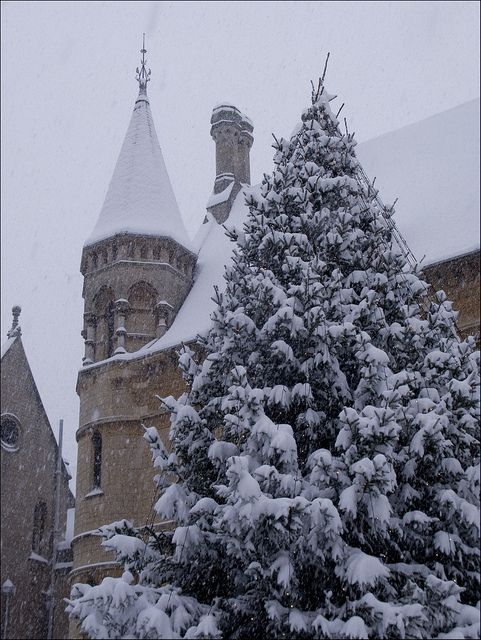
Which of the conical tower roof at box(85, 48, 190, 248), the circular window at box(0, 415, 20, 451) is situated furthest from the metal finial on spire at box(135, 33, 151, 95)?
the circular window at box(0, 415, 20, 451)

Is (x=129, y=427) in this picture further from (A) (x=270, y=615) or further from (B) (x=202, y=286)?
(A) (x=270, y=615)

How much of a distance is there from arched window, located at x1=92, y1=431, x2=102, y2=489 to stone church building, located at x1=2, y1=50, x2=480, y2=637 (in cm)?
3

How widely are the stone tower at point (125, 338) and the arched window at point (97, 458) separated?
0.02m

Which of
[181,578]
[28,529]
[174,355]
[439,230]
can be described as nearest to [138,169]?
[174,355]

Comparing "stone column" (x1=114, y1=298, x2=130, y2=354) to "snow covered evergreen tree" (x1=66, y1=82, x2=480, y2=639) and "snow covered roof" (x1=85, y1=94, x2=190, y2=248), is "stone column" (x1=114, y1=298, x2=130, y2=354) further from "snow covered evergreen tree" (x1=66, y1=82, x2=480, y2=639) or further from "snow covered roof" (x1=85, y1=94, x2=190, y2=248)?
"snow covered evergreen tree" (x1=66, y1=82, x2=480, y2=639)

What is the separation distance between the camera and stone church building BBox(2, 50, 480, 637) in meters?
17.1

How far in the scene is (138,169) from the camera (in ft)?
70.8

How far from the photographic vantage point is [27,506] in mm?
23953

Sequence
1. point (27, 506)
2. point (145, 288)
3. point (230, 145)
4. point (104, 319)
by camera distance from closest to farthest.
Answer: point (145, 288) < point (104, 319) < point (27, 506) < point (230, 145)

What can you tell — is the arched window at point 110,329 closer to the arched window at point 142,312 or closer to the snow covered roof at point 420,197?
the arched window at point 142,312

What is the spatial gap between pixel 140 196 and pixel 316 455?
46.6 ft

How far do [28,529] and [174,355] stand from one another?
908 centimetres

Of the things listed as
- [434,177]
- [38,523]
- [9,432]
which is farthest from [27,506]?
[434,177]

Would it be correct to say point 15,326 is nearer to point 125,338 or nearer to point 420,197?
point 125,338
